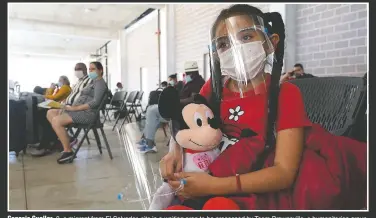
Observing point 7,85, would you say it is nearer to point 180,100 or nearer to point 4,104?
point 4,104

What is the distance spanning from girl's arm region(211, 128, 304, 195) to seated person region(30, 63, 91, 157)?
2.33 m

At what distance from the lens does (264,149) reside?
617 millimetres

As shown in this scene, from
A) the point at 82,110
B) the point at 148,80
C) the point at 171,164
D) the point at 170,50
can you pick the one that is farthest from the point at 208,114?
the point at 148,80

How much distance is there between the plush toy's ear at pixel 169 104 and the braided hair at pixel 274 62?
0.10 meters

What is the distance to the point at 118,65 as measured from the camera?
7223mm

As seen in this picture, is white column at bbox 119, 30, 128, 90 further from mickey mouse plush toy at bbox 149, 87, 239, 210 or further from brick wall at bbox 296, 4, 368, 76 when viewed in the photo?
mickey mouse plush toy at bbox 149, 87, 239, 210

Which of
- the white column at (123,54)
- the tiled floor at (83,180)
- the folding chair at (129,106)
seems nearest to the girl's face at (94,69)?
the tiled floor at (83,180)

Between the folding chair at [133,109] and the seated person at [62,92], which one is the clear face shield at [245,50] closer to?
the seated person at [62,92]

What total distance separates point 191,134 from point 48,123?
110 inches

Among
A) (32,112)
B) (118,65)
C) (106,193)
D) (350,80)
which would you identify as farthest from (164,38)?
(350,80)

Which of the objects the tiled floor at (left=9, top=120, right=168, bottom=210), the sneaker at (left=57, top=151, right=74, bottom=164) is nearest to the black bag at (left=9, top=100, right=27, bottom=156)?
the tiled floor at (left=9, top=120, right=168, bottom=210)

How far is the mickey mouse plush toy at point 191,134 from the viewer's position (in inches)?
24.1

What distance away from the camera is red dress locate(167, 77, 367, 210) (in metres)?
0.58

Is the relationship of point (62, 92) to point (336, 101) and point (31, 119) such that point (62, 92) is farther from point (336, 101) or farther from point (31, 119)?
point (336, 101)
